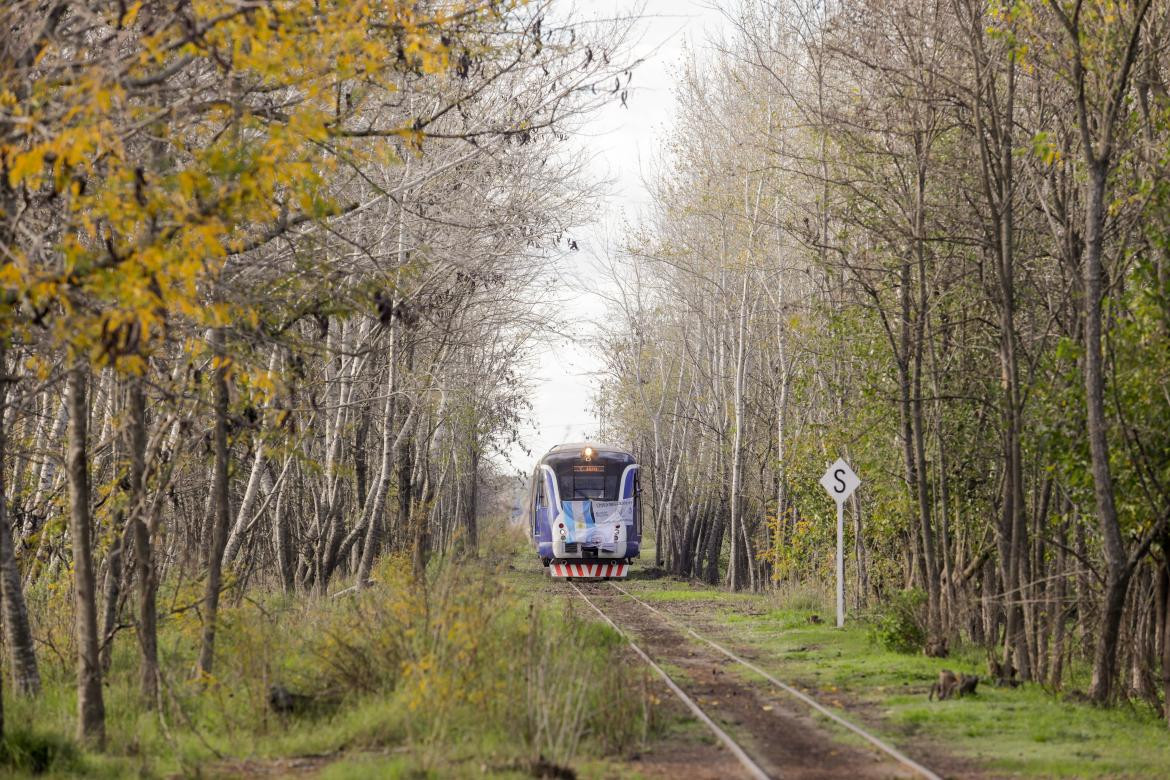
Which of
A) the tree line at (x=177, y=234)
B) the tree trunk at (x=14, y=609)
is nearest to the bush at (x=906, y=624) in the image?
the tree line at (x=177, y=234)

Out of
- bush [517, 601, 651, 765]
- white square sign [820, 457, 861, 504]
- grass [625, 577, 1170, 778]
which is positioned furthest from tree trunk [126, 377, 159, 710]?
white square sign [820, 457, 861, 504]

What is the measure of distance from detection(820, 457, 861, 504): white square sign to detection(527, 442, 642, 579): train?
13.0m

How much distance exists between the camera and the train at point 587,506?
3092 centimetres

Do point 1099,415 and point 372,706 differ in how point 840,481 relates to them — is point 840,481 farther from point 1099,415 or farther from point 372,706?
point 372,706

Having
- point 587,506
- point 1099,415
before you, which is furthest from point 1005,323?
point 587,506

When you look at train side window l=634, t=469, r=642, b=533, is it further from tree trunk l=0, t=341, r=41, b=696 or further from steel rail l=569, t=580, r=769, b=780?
tree trunk l=0, t=341, r=41, b=696

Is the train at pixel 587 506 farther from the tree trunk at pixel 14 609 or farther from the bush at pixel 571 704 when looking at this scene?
the tree trunk at pixel 14 609

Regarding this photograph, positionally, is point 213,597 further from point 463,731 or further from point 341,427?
point 341,427

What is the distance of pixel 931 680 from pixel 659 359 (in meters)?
36.6

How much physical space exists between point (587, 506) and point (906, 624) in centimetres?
1530

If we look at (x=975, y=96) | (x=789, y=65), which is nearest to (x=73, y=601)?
(x=975, y=96)

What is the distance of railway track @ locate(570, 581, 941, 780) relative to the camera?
8.87 meters

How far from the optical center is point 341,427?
67.5ft

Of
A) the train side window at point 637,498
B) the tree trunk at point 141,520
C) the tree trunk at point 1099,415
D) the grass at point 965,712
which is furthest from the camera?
the train side window at point 637,498
